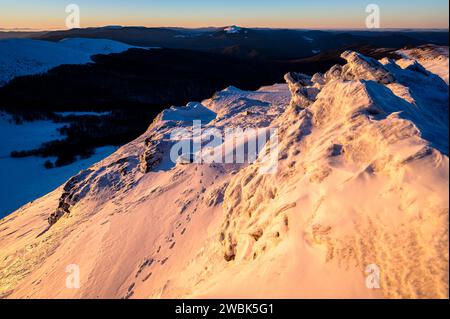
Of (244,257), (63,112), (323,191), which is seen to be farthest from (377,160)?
(63,112)

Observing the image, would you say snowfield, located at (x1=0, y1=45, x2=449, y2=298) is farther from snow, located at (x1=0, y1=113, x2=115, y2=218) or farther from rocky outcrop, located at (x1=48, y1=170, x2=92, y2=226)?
snow, located at (x1=0, y1=113, x2=115, y2=218)

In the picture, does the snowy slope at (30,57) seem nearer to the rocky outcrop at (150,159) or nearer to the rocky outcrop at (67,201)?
the rocky outcrop at (67,201)

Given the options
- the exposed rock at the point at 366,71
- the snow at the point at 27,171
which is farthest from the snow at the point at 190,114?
the exposed rock at the point at 366,71

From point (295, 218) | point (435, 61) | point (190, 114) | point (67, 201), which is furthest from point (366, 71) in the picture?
point (190, 114)

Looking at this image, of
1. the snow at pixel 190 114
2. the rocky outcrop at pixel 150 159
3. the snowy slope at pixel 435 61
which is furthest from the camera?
the snow at pixel 190 114

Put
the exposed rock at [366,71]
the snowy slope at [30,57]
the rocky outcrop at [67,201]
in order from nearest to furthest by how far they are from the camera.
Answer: the exposed rock at [366,71] < the rocky outcrop at [67,201] < the snowy slope at [30,57]

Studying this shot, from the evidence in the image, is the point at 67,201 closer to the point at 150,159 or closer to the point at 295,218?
the point at 150,159

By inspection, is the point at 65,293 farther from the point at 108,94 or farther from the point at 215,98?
the point at 108,94

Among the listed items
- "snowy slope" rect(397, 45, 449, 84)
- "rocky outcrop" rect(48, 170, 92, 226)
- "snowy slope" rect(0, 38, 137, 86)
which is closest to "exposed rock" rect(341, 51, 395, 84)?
"snowy slope" rect(397, 45, 449, 84)
